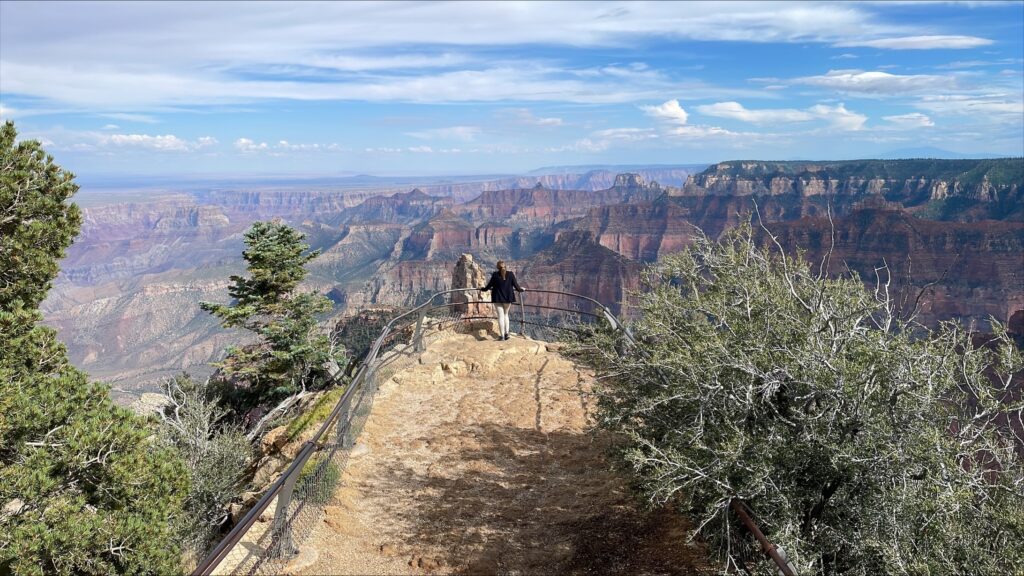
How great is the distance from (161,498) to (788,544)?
7946 mm

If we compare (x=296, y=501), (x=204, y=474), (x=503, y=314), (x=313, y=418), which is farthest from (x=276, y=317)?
(x=296, y=501)

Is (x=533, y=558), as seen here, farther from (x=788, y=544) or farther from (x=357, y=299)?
(x=357, y=299)

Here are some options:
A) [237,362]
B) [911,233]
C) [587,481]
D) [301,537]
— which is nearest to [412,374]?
[587,481]

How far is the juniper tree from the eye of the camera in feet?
16.2

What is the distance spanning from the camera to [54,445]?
24.5 feet

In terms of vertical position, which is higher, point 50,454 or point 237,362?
point 50,454

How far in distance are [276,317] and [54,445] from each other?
54.3 ft

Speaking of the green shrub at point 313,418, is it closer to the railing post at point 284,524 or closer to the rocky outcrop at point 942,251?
the railing post at point 284,524

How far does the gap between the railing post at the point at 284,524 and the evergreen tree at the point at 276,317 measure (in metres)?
15.9

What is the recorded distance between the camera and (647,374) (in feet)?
23.6

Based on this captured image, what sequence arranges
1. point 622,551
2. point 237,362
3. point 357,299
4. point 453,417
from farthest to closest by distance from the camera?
point 357,299, point 237,362, point 453,417, point 622,551

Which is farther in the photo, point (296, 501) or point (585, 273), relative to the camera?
point (585, 273)

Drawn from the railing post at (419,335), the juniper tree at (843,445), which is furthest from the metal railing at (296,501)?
the railing post at (419,335)

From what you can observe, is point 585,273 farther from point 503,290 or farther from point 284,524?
point 284,524
